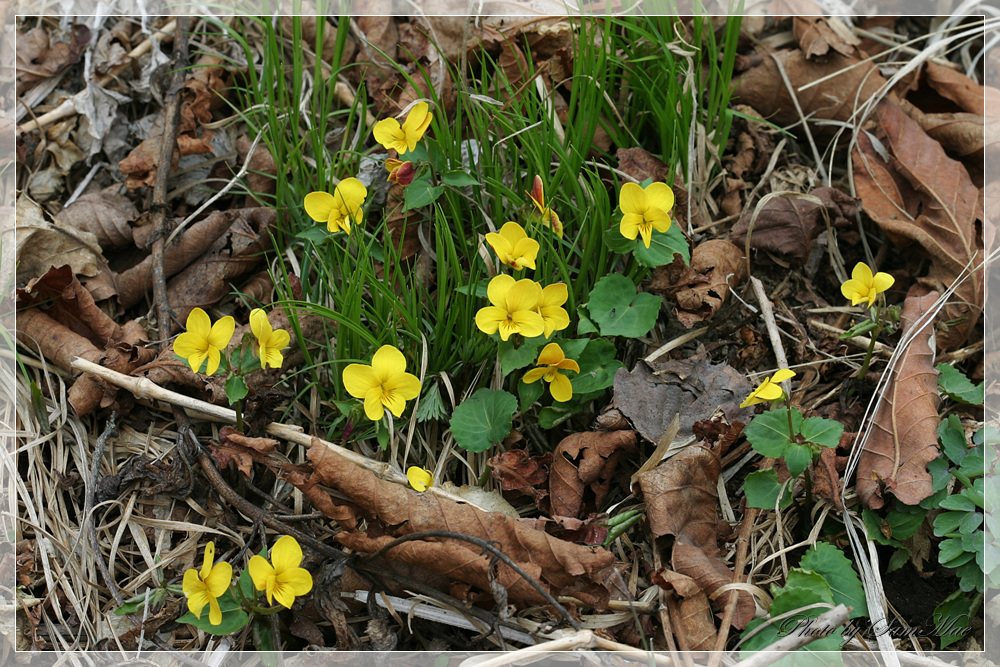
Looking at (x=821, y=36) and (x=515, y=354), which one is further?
(x=821, y=36)

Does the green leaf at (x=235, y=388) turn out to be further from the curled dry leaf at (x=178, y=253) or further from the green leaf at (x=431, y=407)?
the curled dry leaf at (x=178, y=253)

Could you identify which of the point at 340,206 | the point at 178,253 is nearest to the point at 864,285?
the point at 340,206

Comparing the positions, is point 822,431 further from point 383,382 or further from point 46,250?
point 46,250

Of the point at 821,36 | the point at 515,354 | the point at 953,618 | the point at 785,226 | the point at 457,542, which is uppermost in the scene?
the point at 821,36

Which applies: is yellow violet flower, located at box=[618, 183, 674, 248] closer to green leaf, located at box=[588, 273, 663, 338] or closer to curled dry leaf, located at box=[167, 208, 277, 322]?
green leaf, located at box=[588, 273, 663, 338]

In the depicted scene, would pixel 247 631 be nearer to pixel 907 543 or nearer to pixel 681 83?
pixel 907 543

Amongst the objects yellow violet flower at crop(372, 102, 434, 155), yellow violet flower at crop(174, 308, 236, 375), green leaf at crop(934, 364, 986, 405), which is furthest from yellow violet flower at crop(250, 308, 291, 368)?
green leaf at crop(934, 364, 986, 405)
